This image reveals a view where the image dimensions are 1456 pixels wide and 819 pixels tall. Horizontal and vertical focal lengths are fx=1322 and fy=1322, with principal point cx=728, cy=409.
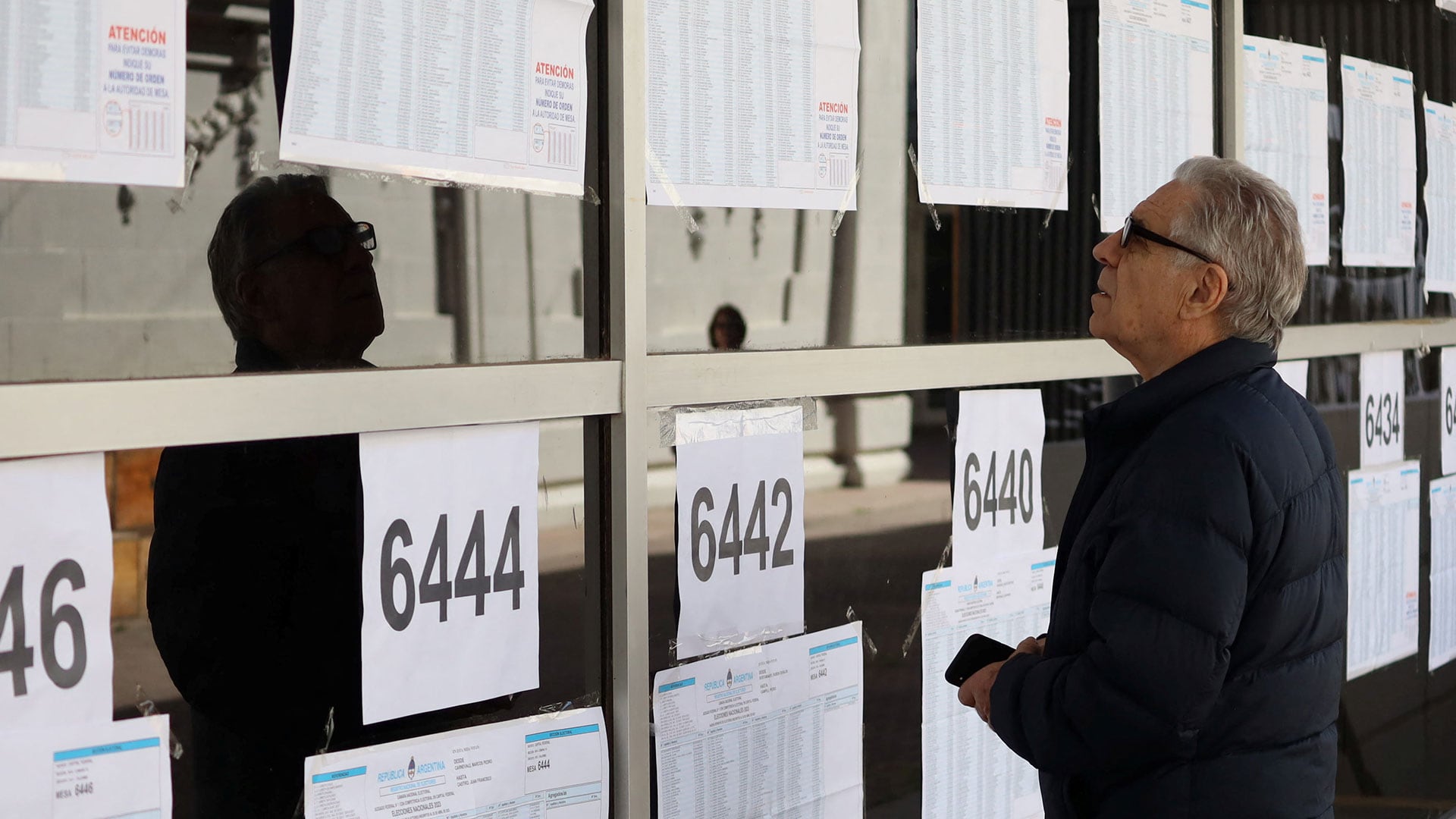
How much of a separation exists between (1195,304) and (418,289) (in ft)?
3.85

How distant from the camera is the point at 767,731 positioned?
2.44 metres

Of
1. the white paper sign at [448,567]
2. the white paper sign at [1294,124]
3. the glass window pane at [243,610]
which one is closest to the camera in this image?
the glass window pane at [243,610]

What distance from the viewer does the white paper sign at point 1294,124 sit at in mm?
3533

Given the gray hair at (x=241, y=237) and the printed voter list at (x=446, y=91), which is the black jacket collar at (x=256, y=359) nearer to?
the gray hair at (x=241, y=237)

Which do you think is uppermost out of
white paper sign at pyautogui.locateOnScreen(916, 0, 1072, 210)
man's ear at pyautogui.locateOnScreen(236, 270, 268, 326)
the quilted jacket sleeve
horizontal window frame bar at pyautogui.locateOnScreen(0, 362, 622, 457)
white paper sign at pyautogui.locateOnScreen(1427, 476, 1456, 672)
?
white paper sign at pyautogui.locateOnScreen(916, 0, 1072, 210)

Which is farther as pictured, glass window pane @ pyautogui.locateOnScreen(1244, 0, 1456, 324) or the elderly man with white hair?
glass window pane @ pyautogui.locateOnScreen(1244, 0, 1456, 324)

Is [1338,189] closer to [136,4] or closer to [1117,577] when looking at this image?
[1117,577]

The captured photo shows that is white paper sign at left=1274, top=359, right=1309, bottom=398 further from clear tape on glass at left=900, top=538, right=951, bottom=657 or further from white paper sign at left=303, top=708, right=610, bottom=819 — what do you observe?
white paper sign at left=303, top=708, right=610, bottom=819

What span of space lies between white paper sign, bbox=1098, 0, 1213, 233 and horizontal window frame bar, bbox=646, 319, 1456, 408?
1.18ft

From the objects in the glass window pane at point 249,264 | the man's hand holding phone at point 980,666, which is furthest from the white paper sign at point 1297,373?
the glass window pane at point 249,264

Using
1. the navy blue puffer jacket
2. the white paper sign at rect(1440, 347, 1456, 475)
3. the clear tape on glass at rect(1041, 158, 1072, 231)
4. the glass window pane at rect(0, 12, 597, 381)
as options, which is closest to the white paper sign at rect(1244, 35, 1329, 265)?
the clear tape on glass at rect(1041, 158, 1072, 231)

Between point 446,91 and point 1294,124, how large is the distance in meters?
2.67

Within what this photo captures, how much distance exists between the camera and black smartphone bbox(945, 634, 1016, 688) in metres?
2.10

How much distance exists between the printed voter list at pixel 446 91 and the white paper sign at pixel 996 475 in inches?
44.0
